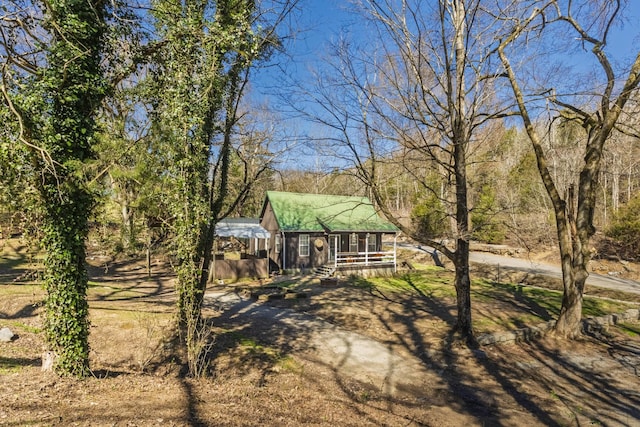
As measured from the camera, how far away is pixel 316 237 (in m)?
21.8

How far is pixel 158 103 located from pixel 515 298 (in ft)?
48.5

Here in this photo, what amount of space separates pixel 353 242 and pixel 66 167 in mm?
19697

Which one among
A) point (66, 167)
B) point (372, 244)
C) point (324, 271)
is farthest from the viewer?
point (372, 244)

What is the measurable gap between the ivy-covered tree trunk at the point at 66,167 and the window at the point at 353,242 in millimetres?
18943

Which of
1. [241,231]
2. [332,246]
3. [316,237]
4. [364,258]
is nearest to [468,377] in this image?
[241,231]

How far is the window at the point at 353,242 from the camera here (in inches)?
930

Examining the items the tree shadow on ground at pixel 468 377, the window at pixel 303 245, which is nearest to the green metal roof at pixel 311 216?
the window at pixel 303 245

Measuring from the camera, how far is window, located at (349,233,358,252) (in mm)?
23609

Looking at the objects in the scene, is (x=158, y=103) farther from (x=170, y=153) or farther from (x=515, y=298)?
(x=515, y=298)

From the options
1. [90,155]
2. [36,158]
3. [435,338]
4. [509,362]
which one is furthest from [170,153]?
[509,362]

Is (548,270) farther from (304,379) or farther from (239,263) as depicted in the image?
(304,379)

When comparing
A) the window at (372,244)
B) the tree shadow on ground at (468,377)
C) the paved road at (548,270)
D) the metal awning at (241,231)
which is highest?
the metal awning at (241,231)

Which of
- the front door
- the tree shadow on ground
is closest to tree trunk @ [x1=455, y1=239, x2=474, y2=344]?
the tree shadow on ground

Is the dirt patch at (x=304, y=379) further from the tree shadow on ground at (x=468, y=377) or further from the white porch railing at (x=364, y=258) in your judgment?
the white porch railing at (x=364, y=258)
